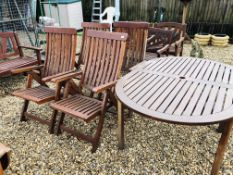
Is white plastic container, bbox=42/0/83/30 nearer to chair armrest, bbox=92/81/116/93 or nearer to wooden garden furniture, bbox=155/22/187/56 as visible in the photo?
wooden garden furniture, bbox=155/22/187/56

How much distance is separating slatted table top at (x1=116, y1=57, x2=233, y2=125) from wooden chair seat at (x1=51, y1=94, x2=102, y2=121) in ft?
1.33

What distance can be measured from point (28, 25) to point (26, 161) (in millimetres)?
4457

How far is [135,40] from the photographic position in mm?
3516

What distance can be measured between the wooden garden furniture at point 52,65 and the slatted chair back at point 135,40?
2.93 ft

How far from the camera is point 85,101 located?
2754mm

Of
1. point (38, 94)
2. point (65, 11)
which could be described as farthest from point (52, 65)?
→ point (65, 11)

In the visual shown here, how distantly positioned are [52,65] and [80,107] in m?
1.09

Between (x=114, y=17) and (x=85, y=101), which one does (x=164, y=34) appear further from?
(x=114, y=17)

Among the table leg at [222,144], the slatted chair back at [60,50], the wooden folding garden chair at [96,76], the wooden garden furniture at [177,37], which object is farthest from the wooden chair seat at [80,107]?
the wooden garden furniture at [177,37]

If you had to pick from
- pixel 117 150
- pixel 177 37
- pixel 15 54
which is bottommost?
pixel 117 150

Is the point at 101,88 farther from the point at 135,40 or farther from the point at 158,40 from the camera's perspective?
the point at 158,40

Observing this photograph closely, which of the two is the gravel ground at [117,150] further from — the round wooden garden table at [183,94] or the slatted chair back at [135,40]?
the slatted chair back at [135,40]

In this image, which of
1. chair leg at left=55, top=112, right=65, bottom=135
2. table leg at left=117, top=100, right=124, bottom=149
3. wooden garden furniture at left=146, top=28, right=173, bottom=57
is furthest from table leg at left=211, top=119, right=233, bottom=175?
wooden garden furniture at left=146, top=28, right=173, bottom=57

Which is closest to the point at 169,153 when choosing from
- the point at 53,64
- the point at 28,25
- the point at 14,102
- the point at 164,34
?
the point at 53,64
